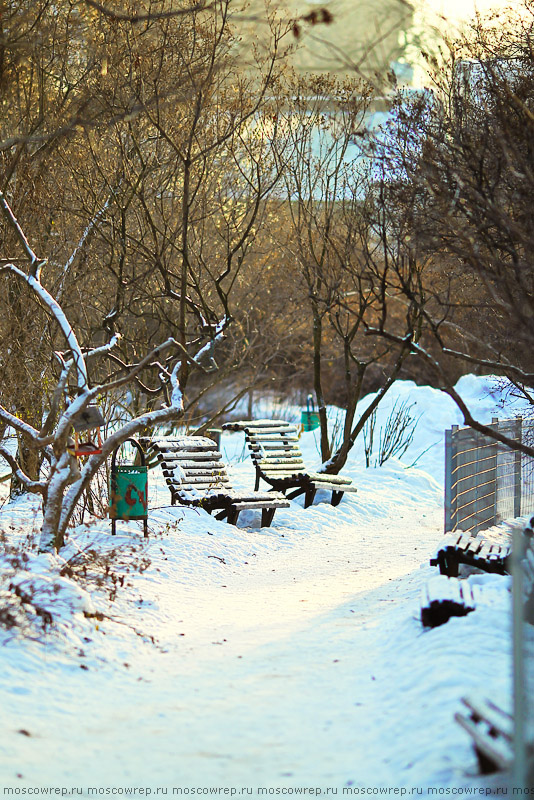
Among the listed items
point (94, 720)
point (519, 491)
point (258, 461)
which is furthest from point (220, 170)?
point (94, 720)

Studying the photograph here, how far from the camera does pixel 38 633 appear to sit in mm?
5598

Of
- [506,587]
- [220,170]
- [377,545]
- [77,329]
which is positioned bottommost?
[377,545]

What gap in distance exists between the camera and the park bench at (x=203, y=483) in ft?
33.4

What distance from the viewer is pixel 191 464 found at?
1062 cm

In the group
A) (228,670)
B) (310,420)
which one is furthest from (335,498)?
(310,420)

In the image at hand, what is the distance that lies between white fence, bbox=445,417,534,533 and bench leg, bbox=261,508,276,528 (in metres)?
2.26

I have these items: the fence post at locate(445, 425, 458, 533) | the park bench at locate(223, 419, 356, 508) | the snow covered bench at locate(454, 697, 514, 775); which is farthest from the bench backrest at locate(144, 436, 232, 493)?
the snow covered bench at locate(454, 697, 514, 775)

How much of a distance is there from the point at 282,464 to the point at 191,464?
1921 mm

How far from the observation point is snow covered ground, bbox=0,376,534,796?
3.91 m

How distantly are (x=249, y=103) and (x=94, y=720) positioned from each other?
30.3ft

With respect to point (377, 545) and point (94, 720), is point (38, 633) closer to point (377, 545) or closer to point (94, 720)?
point (94, 720)

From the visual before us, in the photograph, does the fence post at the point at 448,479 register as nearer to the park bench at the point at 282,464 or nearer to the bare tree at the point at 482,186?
the bare tree at the point at 482,186

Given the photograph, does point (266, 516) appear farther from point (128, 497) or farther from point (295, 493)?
point (128, 497)

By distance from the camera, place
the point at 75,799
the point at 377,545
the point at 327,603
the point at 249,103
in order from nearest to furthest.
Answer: the point at 75,799
the point at 327,603
the point at 377,545
the point at 249,103
